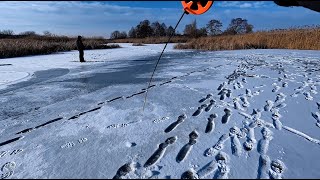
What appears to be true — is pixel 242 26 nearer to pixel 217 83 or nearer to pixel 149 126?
pixel 217 83

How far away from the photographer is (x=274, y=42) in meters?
17.9

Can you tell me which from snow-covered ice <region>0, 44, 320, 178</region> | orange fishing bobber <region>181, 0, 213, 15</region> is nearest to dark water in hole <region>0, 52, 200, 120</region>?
snow-covered ice <region>0, 44, 320, 178</region>

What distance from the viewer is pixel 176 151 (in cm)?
302

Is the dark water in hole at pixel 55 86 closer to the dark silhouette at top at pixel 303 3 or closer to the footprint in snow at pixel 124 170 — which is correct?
the footprint in snow at pixel 124 170

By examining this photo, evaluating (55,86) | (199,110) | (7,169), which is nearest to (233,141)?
(199,110)

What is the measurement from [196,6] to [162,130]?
5.05ft

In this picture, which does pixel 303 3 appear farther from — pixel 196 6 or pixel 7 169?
pixel 7 169

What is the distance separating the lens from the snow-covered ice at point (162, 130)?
270 centimetres

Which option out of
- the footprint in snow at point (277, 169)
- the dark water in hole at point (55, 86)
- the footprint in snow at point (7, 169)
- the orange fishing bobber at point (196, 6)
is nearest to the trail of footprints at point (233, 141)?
the footprint in snow at point (277, 169)

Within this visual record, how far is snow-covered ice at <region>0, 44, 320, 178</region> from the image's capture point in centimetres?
270

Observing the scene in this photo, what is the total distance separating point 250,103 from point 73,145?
9.22 feet

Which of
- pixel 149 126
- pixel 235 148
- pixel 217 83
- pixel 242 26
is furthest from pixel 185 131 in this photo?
pixel 242 26

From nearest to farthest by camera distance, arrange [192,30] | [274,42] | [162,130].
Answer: [162,130] < [274,42] < [192,30]

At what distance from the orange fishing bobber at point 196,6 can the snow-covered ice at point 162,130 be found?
51.1 inches
